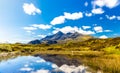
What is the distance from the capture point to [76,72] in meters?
47.9

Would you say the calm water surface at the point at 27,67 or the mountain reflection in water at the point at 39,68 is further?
the calm water surface at the point at 27,67

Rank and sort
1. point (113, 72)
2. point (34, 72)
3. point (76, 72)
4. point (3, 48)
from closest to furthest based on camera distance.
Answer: point (113, 72), point (76, 72), point (34, 72), point (3, 48)

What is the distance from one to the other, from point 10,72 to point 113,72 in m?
22.9

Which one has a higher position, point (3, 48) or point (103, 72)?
point (3, 48)

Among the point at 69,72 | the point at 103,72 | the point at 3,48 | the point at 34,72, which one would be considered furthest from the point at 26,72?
the point at 3,48

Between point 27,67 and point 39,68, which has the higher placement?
point 27,67

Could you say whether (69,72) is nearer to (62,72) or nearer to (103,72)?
(62,72)

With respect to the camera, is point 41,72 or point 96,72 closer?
point 96,72

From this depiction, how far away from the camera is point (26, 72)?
165 feet

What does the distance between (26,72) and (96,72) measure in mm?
15349

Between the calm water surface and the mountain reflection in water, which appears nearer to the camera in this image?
the mountain reflection in water

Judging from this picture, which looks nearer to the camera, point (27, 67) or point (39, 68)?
point (39, 68)

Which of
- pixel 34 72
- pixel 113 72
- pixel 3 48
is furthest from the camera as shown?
pixel 3 48

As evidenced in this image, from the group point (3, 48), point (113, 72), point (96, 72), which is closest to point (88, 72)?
point (96, 72)
